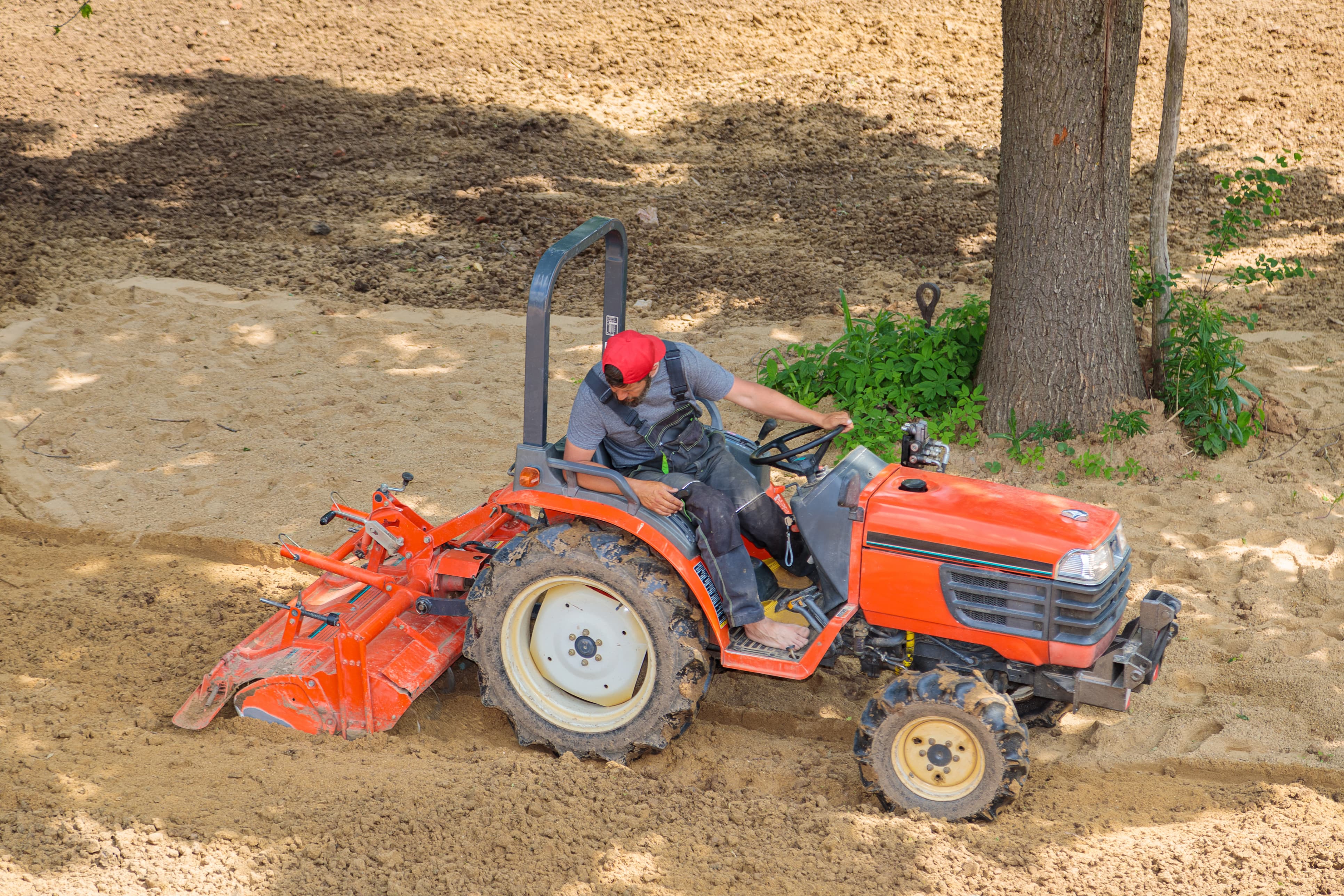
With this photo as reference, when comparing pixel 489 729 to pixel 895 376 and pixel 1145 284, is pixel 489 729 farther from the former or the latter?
pixel 1145 284

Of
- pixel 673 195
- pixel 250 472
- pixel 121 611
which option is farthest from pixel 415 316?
pixel 121 611

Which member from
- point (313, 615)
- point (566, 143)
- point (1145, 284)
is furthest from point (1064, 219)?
point (566, 143)

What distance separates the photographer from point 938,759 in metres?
3.82

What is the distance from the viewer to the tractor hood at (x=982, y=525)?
3.79 metres

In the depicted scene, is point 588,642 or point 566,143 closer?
point 588,642

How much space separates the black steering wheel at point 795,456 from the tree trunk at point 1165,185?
3.34 metres

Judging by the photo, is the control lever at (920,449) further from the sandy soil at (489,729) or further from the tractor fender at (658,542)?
the sandy soil at (489,729)

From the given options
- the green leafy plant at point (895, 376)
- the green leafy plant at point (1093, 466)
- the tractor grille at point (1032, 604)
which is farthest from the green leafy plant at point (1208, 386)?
the tractor grille at point (1032, 604)

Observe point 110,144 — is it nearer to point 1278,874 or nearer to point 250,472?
point 250,472

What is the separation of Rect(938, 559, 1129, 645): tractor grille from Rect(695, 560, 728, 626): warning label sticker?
0.80 m

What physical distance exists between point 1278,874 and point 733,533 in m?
2.05

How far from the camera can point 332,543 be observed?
5836 mm

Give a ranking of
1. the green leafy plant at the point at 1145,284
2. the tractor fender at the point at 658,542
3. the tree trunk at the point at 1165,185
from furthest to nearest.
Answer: the green leafy plant at the point at 1145,284 → the tree trunk at the point at 1165,185 → the tractor fender at the point at 658,542

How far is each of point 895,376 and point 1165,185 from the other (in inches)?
79.8
